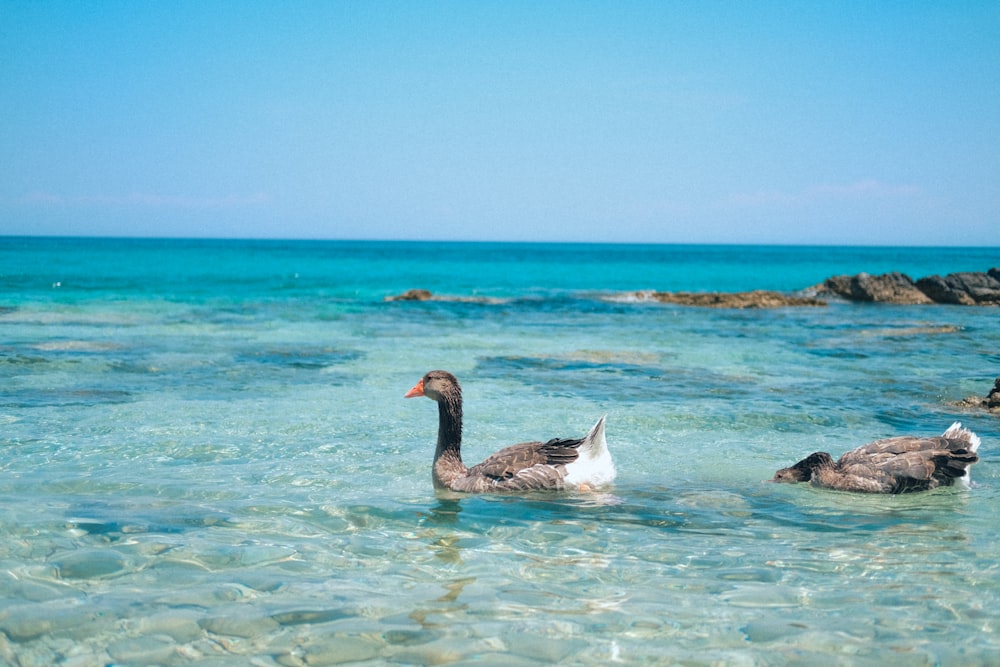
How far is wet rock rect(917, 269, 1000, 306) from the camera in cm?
3628

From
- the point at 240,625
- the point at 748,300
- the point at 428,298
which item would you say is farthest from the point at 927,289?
the point at 240,625

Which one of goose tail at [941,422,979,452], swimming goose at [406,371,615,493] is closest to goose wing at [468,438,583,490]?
swimming goose at [406,371,615,493]

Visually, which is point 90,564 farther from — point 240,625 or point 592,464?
point 592,464

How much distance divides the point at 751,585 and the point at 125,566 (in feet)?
15.6

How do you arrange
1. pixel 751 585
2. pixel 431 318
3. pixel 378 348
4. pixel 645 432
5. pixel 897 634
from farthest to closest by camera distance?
pixel 431 318
pixel 378 348
pixel 645 432
pixel 751 585
pixel 897 634

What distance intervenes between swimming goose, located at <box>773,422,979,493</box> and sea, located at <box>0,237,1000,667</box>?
223 mm

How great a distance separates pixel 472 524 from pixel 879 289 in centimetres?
3473

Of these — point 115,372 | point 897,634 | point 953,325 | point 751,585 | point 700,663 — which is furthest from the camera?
point 953,325

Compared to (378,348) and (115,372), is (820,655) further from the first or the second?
(378,348)

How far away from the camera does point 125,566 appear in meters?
6.63

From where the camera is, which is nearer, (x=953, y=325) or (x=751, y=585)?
(x=751, y=585)

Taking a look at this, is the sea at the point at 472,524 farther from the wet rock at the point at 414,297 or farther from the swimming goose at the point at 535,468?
the wet rock at the point at 414,297

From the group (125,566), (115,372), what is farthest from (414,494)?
(115,372)

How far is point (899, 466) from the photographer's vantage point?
8.93 m
